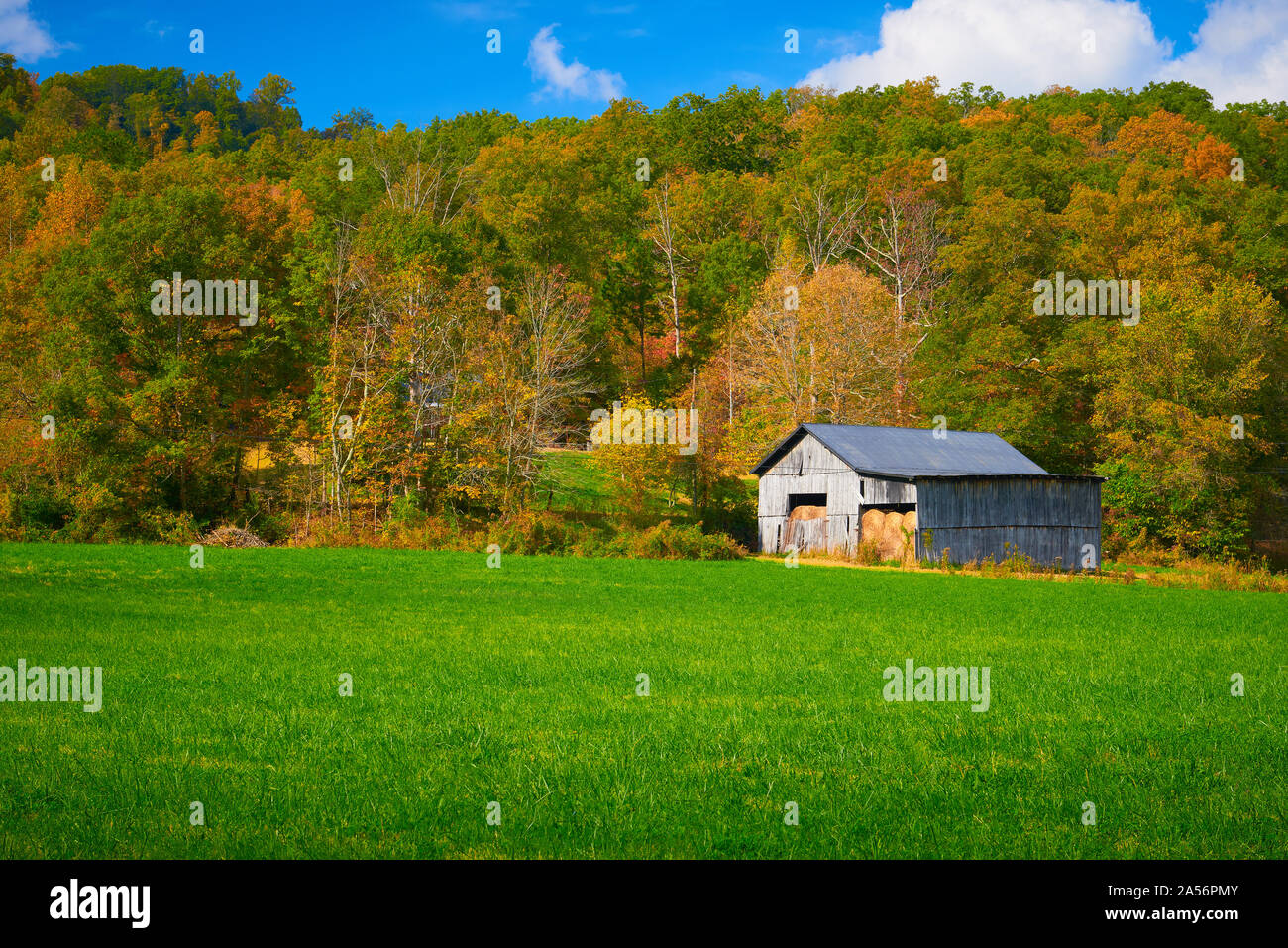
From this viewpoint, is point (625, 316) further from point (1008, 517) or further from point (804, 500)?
point (1008, 517)

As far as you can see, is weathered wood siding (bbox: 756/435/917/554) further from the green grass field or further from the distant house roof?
the green grass field

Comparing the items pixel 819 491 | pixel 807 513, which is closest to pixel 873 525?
pixel 819 491

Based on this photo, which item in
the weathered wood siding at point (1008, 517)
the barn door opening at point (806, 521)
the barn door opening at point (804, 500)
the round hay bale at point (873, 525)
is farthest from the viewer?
the barn door opening at point (804, 500)

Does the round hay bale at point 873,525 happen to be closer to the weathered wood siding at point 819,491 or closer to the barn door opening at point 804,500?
the weathered wood siding at point 819,491

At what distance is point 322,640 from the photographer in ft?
62.0

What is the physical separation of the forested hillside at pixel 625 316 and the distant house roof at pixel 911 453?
18.8 ft

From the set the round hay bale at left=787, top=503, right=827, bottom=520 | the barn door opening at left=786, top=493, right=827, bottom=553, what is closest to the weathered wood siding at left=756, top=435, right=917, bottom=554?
the barn door opening at left=786, top=493, right=827, bottom=553

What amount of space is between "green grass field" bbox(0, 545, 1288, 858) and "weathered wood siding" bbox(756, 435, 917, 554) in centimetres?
2089

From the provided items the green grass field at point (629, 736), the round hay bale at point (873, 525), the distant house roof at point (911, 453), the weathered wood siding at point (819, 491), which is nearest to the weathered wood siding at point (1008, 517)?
the distant house roof at point (911, 453)

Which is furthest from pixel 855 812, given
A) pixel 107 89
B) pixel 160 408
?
pixel 107 89

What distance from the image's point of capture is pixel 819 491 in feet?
158

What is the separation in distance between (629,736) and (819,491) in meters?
37.7

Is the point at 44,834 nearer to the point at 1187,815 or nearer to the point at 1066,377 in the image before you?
the point at 1187,815

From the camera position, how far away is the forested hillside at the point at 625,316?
5034cm
